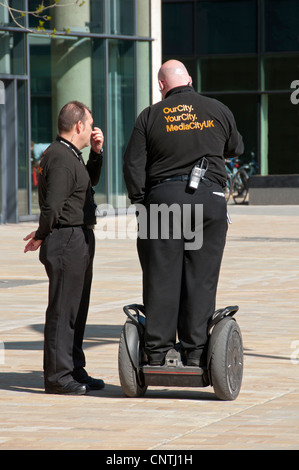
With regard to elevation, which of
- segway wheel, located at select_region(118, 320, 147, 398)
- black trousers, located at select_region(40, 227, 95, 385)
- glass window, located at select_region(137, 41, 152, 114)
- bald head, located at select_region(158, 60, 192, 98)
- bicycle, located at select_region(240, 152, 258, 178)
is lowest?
bicycle, located at select_region(240, 152, 258, 178)

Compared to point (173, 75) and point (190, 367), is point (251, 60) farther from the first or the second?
point (190, 367)

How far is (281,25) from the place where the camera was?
103 feet

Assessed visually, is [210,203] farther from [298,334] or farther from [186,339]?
[298,334]

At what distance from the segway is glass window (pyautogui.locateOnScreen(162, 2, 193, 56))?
26.9 meters

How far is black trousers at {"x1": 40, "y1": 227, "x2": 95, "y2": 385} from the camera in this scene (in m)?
6.44

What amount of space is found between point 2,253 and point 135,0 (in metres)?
10.6

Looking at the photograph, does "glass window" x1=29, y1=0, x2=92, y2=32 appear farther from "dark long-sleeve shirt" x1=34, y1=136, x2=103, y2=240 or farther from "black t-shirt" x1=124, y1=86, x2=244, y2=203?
"black t-shirt" x1=124, y1=86, x2=244, y2=203

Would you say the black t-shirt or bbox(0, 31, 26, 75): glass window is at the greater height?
bbox(0, 31, 26, 75): glass window

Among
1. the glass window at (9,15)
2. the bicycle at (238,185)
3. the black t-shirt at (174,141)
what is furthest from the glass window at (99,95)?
the black t-shirt at (174,141)

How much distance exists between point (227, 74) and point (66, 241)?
26.6m

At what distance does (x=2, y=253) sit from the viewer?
52.0 ft

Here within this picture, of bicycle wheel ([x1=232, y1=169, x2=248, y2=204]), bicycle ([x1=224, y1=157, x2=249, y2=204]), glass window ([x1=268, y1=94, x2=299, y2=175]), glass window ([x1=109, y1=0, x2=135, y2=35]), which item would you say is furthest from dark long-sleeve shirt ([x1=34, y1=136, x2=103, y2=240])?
glass window ([x1=268, y1=94, x2=299, y2=175])

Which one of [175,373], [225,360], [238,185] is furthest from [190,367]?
[238,185]
